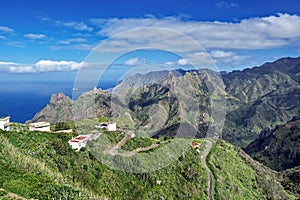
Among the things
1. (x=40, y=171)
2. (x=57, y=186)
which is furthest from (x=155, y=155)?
(x=57, y=186)

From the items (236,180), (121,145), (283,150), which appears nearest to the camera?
(121,145)

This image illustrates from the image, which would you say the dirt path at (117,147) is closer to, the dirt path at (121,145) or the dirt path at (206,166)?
the dirt path at (121,145)

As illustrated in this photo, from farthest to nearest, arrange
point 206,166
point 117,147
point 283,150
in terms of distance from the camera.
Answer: point 283,150, point 206,166, point 117,147

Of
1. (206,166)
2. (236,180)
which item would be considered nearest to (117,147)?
(206,166)

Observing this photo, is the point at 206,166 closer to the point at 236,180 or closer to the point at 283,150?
the point at 236,180

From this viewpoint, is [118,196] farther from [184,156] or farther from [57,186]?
[184,156]

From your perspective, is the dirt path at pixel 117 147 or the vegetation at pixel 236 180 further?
the vegetation at pixel 236 180

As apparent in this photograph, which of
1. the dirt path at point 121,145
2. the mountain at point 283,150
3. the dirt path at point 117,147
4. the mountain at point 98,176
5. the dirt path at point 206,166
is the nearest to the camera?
the mountain at point 98,176

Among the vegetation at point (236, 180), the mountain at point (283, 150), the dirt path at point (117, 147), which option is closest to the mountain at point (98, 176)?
the vegetation at point (236, 180)

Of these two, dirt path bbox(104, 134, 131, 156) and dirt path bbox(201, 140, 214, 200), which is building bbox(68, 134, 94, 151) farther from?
dirt path bbox(201, 140, 214, 200)
